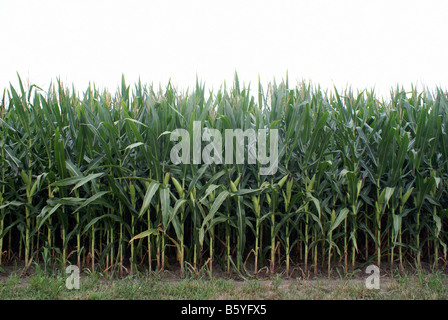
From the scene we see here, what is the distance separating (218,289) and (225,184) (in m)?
0.98

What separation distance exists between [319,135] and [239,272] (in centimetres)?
155

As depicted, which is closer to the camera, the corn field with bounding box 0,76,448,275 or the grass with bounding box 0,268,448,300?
the grass with bounding box 0,268,448,300

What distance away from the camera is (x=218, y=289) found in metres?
3.21

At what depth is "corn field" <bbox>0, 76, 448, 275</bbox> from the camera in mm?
3449

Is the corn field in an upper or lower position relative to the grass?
upper

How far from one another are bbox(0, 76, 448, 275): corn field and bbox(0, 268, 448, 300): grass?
0.19 metres

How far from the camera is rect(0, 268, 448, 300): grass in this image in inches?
124

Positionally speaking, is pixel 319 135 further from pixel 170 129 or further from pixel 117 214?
pixel 117 214

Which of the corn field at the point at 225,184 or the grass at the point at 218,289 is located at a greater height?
the corn field at the point at 225,184

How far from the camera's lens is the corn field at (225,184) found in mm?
3449

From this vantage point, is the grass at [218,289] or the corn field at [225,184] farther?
the corn field at [225,184]

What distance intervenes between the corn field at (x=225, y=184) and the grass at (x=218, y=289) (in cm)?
19

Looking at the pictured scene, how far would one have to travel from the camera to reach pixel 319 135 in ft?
11.5
